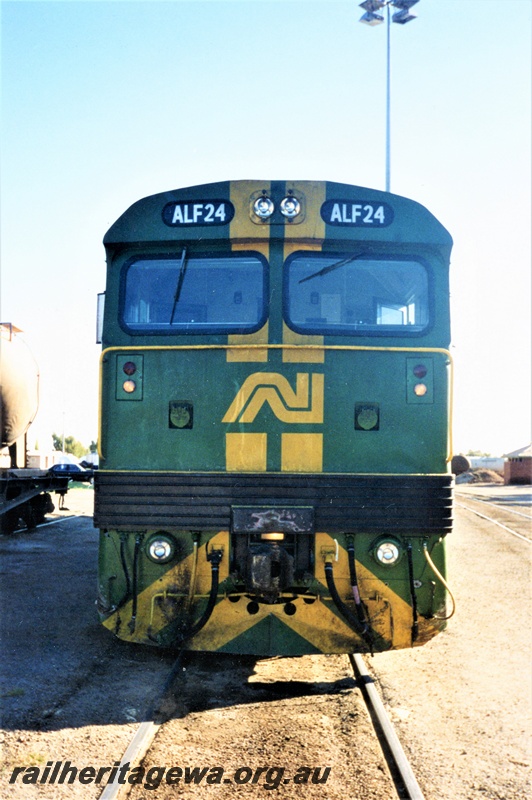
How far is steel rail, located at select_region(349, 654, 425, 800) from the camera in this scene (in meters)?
4.03

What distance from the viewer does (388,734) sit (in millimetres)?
4750

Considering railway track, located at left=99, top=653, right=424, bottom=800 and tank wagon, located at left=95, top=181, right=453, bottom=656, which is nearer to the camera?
railway track, located at left=99, top=653, right=424, bottom=800

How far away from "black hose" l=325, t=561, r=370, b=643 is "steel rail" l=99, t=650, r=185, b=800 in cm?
141

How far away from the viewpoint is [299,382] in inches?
221

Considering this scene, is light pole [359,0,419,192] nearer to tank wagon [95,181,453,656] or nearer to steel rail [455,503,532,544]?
steel rail [455,503,532,544]

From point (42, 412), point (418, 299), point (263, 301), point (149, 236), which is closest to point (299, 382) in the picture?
point (263, 301)

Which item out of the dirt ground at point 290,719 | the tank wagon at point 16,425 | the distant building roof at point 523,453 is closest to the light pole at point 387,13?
the tank wagon at point 16,425

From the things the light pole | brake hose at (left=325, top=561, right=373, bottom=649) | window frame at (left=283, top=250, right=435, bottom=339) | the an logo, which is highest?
the light pole

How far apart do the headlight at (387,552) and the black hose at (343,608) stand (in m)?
0.36

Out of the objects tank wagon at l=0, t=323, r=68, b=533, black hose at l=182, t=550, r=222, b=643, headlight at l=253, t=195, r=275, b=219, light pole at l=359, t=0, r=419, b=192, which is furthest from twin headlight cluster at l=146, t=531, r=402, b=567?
light pole at l=359, t=0, r=419, b=192

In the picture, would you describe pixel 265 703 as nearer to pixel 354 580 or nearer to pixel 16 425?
pixel 354 580

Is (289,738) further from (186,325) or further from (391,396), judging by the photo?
(186,325)

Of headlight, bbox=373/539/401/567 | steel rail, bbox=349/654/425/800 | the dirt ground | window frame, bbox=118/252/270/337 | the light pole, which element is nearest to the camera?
steel rail, bbox=349/654/425/800

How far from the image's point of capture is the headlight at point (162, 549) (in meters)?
5.51
